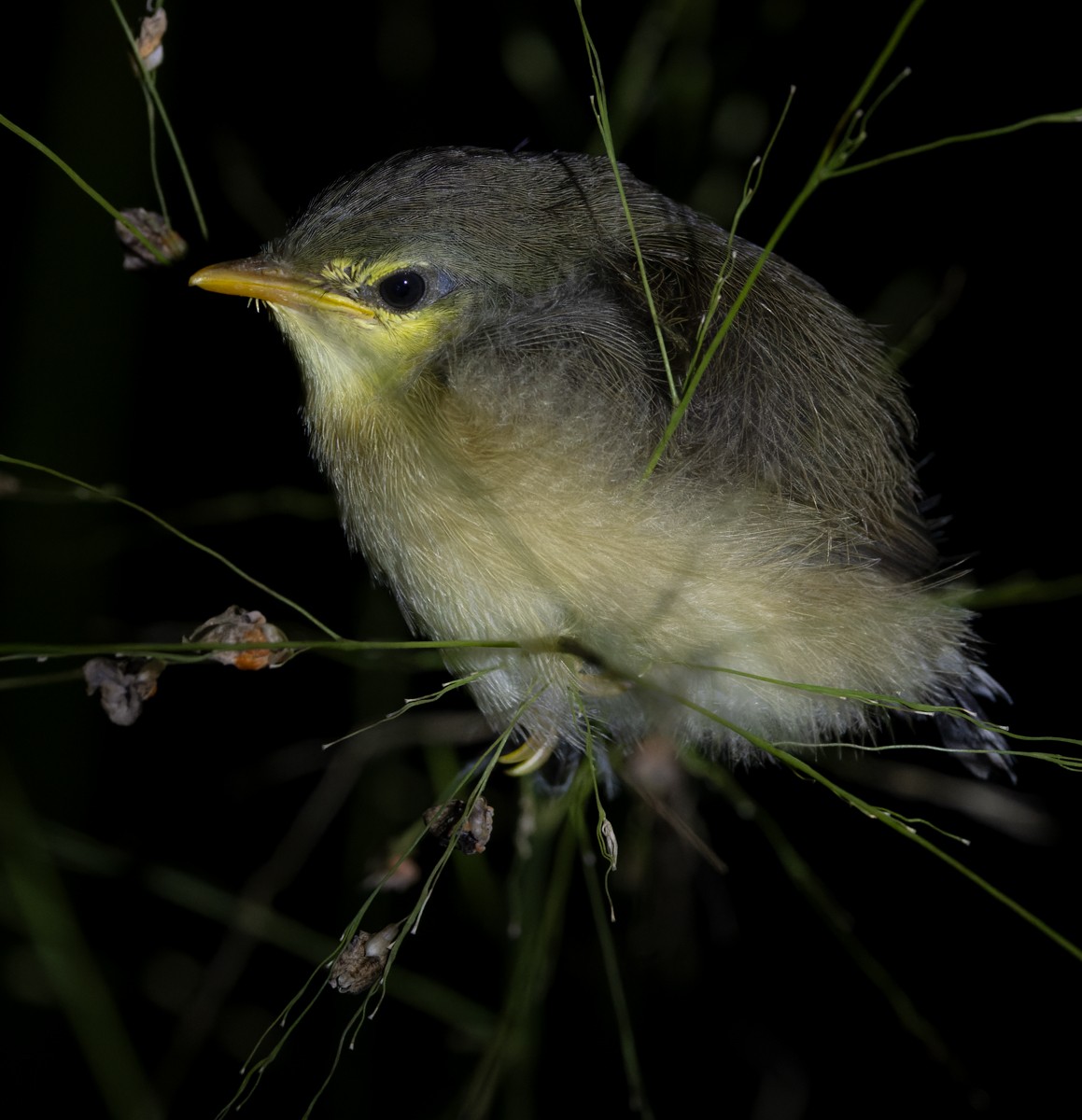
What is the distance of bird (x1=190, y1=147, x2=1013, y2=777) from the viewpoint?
1183mm

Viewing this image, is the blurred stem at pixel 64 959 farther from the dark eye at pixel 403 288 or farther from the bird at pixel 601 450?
the dark eye at pixel 403 288

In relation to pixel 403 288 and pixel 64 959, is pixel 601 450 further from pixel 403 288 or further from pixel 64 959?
pixel 64 959

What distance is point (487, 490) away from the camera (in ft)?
3.87

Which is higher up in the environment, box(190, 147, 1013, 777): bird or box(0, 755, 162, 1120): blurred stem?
box(190, 147, 1013, 777): bird

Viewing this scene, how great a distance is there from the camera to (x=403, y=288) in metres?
1.33

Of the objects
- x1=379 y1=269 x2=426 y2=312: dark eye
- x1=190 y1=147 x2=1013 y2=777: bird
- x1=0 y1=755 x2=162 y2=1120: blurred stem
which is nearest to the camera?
x1=190 y1=147 x2=1013 y2=777: bird

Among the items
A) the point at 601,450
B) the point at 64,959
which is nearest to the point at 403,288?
the point at 601,450

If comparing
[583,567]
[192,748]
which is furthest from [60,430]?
[583,567]

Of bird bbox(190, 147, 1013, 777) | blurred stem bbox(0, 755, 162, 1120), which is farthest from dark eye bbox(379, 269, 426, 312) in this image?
blurred stem bbox(0, 755, 162, 1120)

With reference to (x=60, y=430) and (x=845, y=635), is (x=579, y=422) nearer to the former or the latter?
(x=845, y=635)

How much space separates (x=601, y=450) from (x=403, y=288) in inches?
15.0

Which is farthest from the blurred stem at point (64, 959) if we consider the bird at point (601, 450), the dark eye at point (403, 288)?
the dark eye at point (403, 288)

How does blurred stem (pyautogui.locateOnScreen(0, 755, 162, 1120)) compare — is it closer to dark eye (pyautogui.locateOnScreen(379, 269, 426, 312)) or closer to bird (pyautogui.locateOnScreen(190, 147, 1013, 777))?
bird (pyautogui.locateOnScreen(190, 147, 1013, 777))

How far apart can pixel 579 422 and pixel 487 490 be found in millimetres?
137
